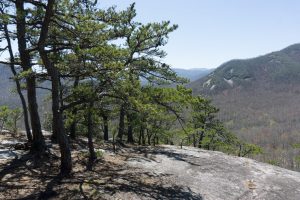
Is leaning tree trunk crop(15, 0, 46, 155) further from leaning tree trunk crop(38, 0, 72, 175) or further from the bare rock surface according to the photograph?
the bare rock surface

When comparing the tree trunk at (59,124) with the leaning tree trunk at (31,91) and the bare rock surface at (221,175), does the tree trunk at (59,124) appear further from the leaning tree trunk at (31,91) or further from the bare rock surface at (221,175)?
the bare rock surface at (221,175)

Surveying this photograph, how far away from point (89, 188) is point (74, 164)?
3932mm

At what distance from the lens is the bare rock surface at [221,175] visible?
15.9 metres

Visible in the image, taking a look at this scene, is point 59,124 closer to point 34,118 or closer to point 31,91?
point 34,118

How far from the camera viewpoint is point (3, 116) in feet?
109

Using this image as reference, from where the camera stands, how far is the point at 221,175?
59.9 ft

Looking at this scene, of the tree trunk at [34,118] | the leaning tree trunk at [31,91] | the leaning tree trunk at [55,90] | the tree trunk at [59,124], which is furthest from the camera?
the tree trunk at [34,118]

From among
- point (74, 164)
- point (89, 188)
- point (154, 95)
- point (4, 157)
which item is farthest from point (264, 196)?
point (4, 157)

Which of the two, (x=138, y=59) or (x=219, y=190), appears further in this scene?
(x=138, y=59)

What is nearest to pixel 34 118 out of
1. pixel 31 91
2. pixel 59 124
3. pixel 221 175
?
pixel 31 91

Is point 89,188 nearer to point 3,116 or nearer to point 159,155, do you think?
point 159,155

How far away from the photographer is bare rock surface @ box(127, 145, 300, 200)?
15.9 meters

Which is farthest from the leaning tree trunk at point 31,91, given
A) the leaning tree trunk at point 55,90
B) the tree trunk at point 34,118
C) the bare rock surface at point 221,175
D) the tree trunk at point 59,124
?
the bare rock surface at point 221,175

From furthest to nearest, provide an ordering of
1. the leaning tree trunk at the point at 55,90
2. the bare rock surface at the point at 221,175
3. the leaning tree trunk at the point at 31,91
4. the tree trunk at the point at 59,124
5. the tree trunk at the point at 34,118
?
1. the tree trunk at the point at 34,118
2. the leaning tree trunk at the point at 31,91
3. the bare rock surface at the point at 221,175
4. the tree trunk at the point at 59,124
5. the leaning tree trunk at the point at 55,90
